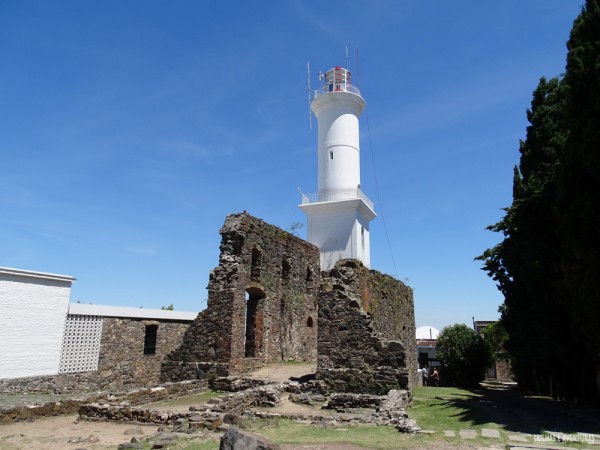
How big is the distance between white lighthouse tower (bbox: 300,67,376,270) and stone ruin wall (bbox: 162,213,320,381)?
7.07m

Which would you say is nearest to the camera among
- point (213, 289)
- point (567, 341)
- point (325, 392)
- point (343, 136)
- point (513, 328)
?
point (325, 392)

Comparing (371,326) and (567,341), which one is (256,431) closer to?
(371,326)

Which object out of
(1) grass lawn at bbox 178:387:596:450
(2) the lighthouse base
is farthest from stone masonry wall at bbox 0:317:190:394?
(2) the lighthouse base

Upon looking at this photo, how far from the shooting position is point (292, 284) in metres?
19.4

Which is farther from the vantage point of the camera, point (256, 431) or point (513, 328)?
point (513, 328)

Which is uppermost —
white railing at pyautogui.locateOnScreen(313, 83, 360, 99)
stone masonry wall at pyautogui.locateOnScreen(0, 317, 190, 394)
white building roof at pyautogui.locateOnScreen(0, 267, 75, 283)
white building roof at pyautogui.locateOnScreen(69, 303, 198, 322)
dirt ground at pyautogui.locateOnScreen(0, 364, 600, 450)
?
white railing at pyautogui.locateOnScreen(313, 83, 360, 99)

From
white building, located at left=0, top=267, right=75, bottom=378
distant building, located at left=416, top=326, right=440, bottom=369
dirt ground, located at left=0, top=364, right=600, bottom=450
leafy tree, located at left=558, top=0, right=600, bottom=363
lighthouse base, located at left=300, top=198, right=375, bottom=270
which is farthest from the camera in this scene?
distant building, located at left=416, top=326, right=440, bottom=369

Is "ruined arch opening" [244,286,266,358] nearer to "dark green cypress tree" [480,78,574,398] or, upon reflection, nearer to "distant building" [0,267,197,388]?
"distant building" [0,267,197,388]

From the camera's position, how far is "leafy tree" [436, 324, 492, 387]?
24562 millimetres

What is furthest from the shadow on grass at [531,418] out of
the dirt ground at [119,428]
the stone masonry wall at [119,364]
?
the stone masonry wall at [119,364]

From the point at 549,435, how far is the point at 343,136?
22578mm

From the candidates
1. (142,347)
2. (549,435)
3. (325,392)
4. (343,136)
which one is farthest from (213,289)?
(343,136)

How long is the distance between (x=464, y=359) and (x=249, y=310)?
13957mm

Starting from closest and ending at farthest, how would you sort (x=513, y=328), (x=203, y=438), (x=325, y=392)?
(x=203, y=438), (x=325, y=392), (x=513, y=328)
